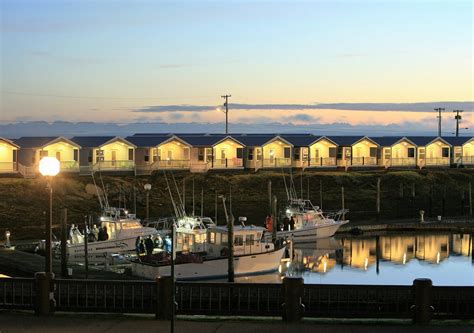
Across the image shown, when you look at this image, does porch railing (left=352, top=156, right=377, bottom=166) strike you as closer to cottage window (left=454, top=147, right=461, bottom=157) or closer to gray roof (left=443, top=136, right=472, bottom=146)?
cottage window (left=454, top=147, right=461, bottom=157)

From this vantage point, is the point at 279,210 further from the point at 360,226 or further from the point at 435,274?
the point at 435,274

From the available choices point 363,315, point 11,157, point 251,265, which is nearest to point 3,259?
point 251,265

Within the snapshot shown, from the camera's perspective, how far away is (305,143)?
7994cm

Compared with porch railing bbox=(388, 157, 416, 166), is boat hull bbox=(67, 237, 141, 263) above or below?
below

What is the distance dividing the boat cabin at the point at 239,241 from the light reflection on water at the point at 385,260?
1.54 metres

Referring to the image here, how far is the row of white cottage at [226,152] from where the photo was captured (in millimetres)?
66438

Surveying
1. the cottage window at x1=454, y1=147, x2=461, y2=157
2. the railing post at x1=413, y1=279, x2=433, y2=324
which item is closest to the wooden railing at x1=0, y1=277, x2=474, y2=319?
the railing post at x1=413, y1=279, x2=433, y2=324

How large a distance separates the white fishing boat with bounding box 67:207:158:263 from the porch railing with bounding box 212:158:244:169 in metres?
31.2

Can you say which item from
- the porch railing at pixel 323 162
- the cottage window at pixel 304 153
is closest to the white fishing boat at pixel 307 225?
the cottage window at pixel 304 153

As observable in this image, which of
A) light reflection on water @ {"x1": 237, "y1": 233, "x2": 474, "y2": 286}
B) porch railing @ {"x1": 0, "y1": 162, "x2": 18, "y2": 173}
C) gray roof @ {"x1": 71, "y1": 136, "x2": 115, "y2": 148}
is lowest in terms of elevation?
light reflection on water @ {"x1": 237, "y1": 233, "x2": 474, "y2": 286}

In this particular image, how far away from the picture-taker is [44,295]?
690 inches

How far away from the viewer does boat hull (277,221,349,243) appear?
164ft

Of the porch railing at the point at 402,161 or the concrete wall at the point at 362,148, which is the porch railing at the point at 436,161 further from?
the concrete wall at the point at 362,148

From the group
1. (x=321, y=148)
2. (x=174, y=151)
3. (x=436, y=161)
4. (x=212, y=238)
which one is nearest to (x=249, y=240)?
(x=212, y=238)
